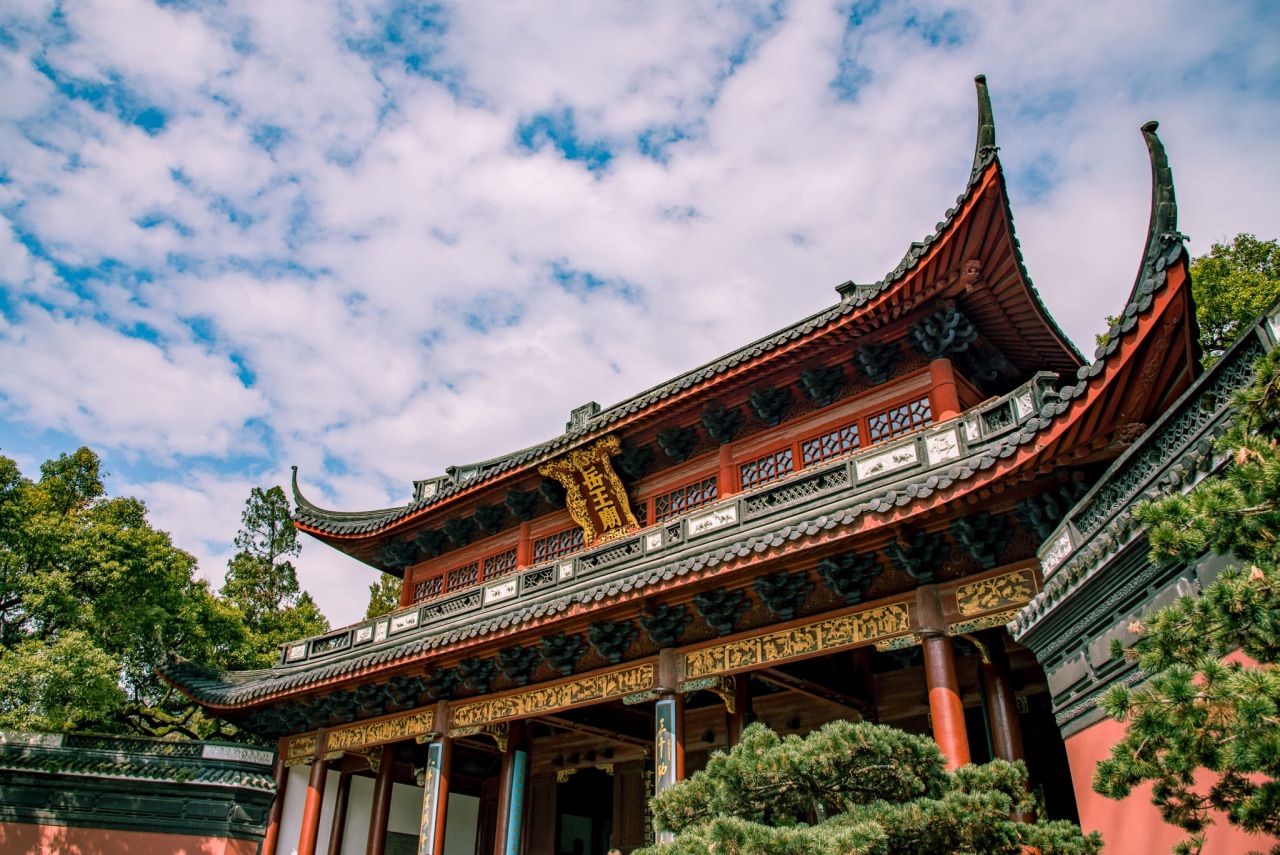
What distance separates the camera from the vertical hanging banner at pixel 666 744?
9406mm

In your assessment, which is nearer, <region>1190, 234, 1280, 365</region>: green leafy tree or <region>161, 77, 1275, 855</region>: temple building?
<region>161, 77, 1275, 855</region>: temple building

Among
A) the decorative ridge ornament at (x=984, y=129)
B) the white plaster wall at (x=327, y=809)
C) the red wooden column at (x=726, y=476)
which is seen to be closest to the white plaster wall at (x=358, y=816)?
the white plaster wall at (x=327, y=809)

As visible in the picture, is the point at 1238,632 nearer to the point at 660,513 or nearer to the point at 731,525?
the point at 731,525

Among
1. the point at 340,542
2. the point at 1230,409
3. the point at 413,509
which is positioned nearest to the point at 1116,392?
the point at 1230,409

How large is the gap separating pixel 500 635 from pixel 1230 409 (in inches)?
314

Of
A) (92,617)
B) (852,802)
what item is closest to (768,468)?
(852,802)

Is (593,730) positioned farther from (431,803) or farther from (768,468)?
(768,468)

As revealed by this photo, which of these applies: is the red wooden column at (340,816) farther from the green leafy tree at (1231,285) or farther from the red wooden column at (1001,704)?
the green leafy tree at (1231,285)

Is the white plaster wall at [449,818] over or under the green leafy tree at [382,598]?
under

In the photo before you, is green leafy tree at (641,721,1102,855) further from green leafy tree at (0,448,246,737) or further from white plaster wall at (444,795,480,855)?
green leafy tree at (0,448,246,737)

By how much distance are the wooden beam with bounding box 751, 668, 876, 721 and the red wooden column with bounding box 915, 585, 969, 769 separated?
201 centimetres

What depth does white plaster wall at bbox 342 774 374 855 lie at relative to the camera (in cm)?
1440

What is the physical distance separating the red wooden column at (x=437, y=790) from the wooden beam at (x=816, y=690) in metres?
4.51

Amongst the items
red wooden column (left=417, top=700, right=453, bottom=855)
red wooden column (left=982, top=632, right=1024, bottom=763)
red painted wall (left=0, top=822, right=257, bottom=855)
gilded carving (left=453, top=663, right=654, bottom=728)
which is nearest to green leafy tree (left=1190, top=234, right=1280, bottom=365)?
red wooden column (left=982, top=632, right=1024, bottom=763)
